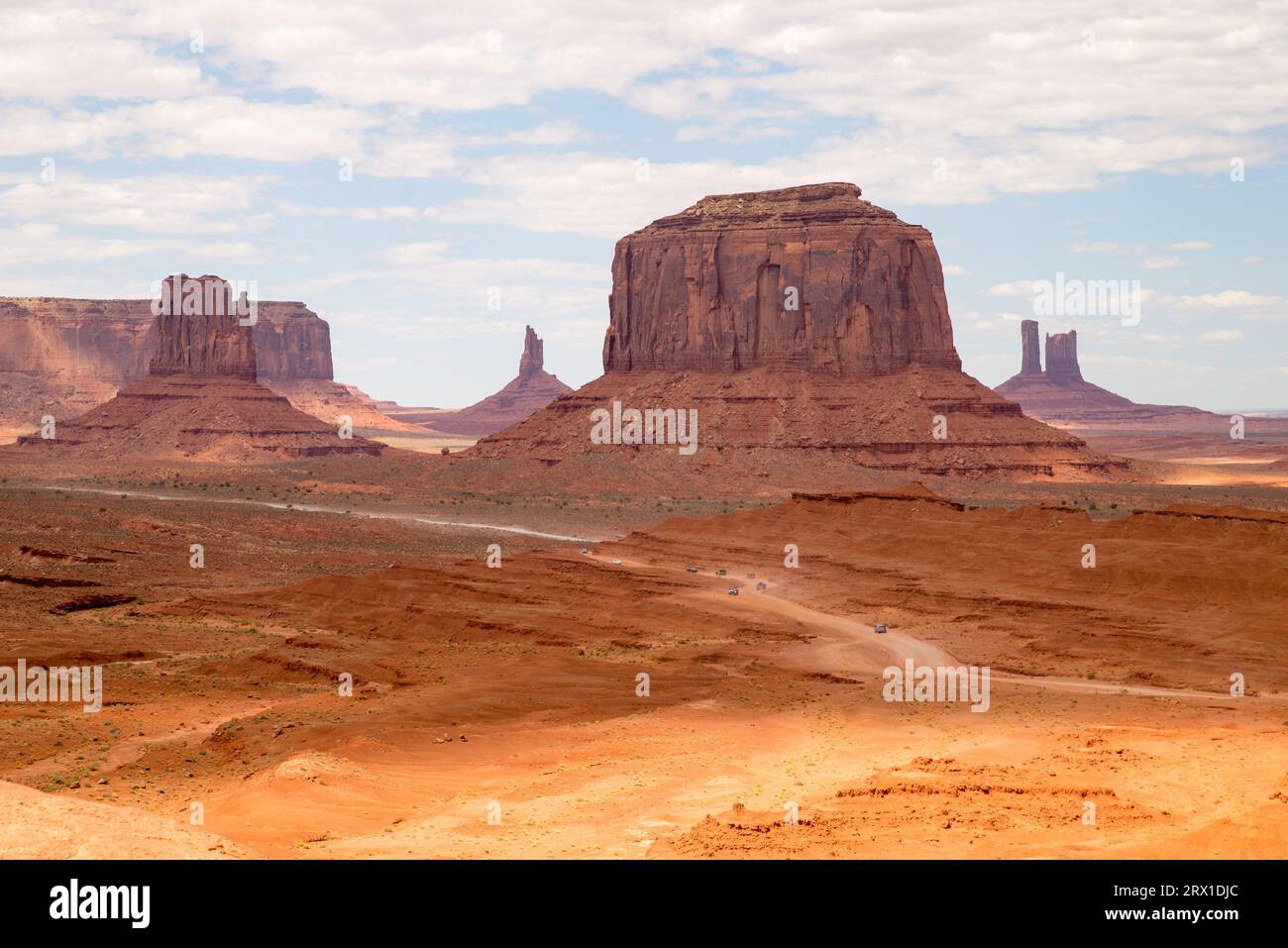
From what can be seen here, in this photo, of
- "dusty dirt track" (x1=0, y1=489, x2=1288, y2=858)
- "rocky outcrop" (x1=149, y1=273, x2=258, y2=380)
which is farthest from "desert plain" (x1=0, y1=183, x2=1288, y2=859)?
"rocky outcrop" (x1=149, y1=273, x2=258, y2=380)

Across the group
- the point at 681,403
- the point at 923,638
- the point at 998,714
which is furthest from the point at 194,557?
the point at 681,403

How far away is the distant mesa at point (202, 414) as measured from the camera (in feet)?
466

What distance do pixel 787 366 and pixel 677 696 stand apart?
93055 mm

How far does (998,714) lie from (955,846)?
1426 centimetres

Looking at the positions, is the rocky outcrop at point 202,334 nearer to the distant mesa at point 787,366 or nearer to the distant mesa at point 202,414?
the distant mesa at point 202,414

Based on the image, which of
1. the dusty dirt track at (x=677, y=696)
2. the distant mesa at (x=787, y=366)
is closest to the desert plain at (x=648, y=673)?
the dusty dirt track at (x=677, y=696)

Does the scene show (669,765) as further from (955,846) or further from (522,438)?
(522,438)

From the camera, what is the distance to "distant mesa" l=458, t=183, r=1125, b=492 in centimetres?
11231

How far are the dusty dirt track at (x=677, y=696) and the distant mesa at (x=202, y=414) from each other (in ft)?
258

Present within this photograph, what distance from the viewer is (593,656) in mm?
38062

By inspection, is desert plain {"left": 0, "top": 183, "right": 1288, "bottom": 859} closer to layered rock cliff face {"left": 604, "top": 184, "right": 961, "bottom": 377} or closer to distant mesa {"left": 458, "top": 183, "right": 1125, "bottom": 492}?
distant mesa {"left": 458, "top": 183, "right": 1125, "bottom": 492}

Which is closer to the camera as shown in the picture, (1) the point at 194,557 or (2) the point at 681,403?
(1) the point at 194,557

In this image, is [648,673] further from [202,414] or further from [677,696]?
[202,414]
